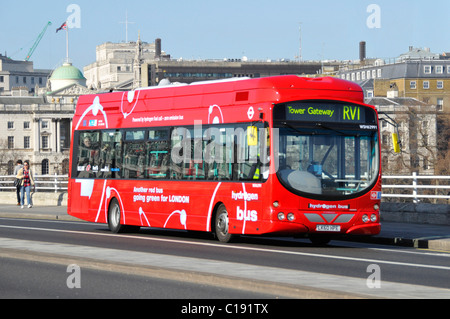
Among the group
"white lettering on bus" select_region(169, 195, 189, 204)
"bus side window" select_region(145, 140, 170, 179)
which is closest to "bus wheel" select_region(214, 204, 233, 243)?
"white lettering on bus" select_region(169, 195, 189, 204)

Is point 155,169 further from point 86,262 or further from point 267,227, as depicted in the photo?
point 86,262

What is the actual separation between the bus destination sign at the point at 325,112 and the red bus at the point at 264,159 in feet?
0.06

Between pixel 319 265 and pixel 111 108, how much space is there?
1079cm

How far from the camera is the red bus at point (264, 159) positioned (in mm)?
19688

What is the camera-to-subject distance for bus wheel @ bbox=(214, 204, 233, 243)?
21.0 m

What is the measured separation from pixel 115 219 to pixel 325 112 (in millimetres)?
7364

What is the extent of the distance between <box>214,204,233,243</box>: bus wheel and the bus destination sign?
8.33 ft

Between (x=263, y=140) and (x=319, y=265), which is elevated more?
(x=263, y=140)

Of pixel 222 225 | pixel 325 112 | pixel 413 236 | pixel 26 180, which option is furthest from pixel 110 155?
pixel 26 180

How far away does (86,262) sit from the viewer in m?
15.5

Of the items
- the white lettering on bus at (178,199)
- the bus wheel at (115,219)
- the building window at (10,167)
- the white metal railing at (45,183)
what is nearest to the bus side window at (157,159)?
the white lettering on bus at (178,199)

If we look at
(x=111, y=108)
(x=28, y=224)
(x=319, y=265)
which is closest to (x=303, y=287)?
(x=319, y=265)

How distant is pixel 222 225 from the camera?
21.3 metres

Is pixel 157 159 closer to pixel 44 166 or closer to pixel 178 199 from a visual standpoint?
pixel 178 199
